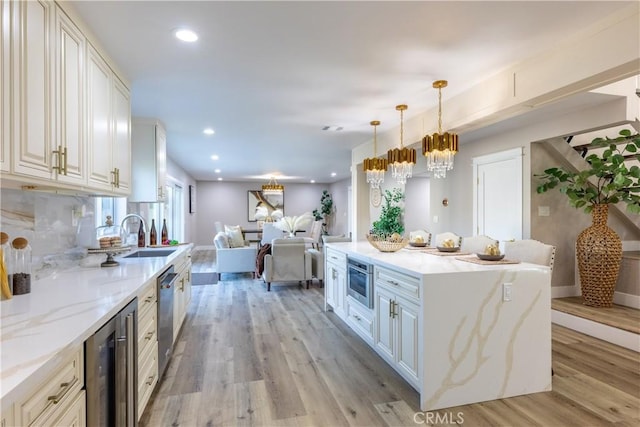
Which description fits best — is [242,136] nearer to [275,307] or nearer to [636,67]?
[275,307]

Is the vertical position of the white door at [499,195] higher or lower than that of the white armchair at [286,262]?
higher

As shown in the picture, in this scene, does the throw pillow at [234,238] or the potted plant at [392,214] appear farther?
the potted plant at [392,214]

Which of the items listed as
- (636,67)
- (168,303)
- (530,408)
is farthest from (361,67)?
(530,408)

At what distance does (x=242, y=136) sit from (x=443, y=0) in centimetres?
391

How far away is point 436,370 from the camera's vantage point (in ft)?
7.77

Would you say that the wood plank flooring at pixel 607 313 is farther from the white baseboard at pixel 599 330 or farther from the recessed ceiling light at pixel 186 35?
the recessed ceiling light at pixel 186 35

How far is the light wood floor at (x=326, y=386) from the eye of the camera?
228cm

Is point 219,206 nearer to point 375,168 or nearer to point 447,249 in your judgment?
point 375,168

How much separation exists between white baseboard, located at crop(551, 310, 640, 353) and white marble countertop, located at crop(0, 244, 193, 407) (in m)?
4.28

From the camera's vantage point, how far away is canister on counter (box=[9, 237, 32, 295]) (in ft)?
5.89

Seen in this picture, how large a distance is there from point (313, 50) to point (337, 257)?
241cm

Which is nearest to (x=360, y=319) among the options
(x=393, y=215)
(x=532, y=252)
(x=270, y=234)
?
(x=532, y=252)

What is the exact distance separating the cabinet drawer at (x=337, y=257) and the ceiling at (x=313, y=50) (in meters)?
1.65

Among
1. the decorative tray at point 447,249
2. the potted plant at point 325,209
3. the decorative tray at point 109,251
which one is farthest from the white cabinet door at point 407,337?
the potted plant at point 325,209
